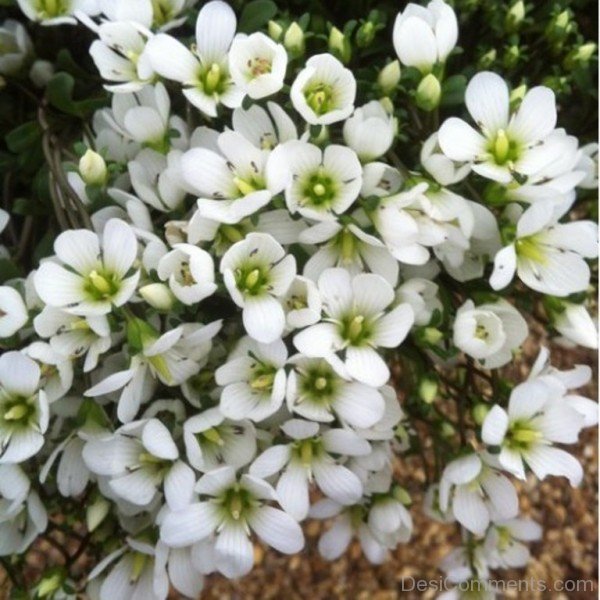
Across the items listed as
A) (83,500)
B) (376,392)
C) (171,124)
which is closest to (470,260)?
(376,392)

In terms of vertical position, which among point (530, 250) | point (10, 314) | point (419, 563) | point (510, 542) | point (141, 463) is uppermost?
point (530, 250)

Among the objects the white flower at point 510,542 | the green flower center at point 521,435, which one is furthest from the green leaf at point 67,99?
the white flower at point 510,542

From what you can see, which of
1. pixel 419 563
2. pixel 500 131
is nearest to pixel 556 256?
pixel 500 131

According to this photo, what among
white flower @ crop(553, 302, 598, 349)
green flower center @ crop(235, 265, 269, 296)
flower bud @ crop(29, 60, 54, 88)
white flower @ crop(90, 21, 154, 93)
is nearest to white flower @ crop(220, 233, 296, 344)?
green flower center @ crop(235, 265, 269, 296)

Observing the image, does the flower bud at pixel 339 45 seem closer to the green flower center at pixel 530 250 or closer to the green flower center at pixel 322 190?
the green flower center at pixel 322 190

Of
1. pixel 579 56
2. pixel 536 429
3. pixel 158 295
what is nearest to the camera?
pixel 158 295

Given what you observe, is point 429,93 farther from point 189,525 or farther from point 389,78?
point 189,525
